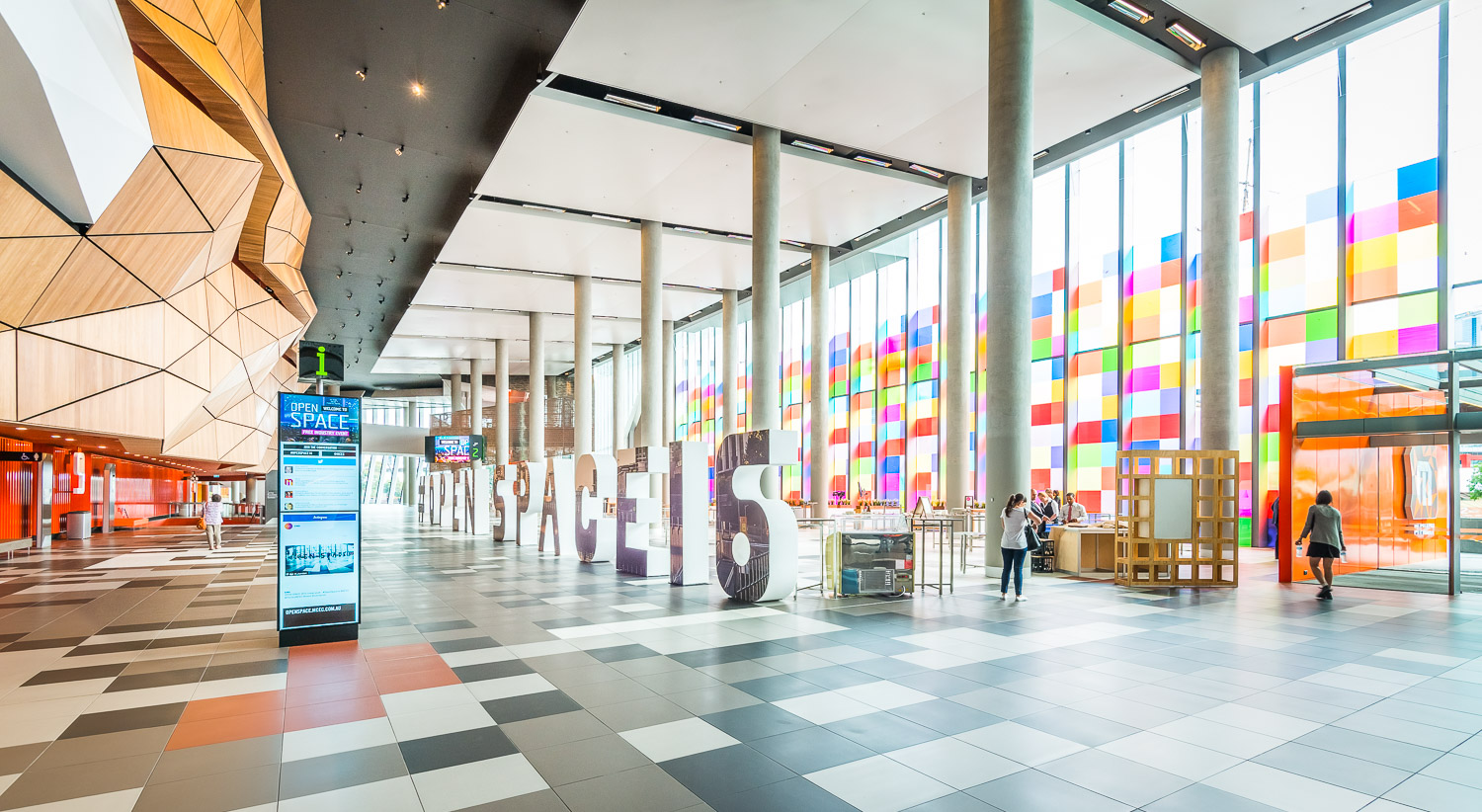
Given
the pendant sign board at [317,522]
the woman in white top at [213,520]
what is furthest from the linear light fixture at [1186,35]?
the woman in white top at [213,520]

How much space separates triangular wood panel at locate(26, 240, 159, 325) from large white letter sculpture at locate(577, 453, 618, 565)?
764cm

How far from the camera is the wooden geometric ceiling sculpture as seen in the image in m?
9.46

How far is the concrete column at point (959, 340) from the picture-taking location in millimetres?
21406

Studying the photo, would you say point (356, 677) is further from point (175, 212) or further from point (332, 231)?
point (332, 231)

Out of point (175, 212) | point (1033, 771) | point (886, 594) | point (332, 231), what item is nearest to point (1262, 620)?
point (886, 594)

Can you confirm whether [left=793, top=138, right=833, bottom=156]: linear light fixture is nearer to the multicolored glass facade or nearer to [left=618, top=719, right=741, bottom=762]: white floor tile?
the multicolored glass facade

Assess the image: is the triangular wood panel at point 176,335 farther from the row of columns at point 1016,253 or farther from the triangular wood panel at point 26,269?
the row of columns at point 1016,253

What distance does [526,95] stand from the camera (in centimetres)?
1620

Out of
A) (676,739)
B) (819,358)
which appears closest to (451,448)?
(819,358)

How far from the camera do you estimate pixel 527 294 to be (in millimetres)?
32906

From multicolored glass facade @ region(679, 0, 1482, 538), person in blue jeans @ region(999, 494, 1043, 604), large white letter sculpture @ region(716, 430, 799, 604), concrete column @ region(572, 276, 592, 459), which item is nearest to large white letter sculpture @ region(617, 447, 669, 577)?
large white letter sculpture @ region(716, 430, 799, 604)

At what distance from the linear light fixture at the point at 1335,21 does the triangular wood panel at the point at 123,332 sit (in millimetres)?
20926

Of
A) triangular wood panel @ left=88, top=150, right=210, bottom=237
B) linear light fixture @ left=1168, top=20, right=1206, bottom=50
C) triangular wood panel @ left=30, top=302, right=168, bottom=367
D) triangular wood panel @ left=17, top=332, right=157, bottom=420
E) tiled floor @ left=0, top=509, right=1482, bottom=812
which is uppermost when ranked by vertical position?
linear light fixture @ left=1168, top=20, right=1206, bottom=50

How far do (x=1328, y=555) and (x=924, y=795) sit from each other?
31.3ft
